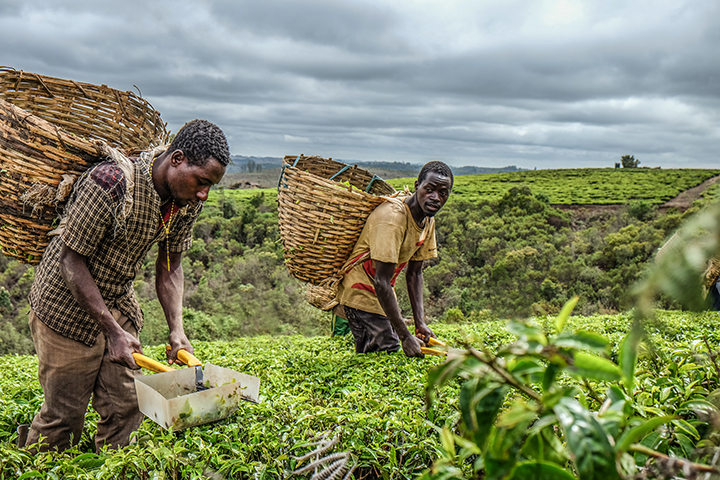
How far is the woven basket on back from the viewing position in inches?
167

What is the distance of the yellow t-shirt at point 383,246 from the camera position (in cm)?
399

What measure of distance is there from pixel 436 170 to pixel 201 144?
6.50ft

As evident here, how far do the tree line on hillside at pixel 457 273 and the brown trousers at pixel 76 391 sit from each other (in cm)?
902

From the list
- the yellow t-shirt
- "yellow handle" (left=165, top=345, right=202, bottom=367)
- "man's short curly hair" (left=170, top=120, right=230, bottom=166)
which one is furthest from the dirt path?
"yellow handle" (left=165, top=345, right=202, bottom=367)

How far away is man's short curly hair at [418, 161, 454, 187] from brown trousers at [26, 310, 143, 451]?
8.04 ft

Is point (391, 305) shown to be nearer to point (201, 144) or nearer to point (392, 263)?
point (392, 263)

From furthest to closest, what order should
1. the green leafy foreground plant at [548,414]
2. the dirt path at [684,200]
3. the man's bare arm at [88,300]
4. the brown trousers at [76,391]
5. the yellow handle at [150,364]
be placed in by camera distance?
the dirt path at [684,200] < the brown trousers at [76,391] < the man's bare arm at [88,300] < the yellow handle at [150,364] < the green leafy foreground plant at [548,414]

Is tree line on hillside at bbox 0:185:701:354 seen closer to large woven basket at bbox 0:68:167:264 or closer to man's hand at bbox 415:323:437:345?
man's hand at bbox 415:323:437:345

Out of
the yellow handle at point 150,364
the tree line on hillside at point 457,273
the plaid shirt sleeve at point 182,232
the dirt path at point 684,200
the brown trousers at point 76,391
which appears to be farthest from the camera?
the dirt path at point 684,200

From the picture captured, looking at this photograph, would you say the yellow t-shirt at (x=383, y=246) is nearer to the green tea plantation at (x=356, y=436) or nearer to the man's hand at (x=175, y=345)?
the green tea plantation at (x=356, y=436)

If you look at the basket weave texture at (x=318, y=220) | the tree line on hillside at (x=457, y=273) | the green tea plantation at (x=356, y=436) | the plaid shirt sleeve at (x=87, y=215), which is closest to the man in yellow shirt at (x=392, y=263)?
the basket weave texture at (x=318, y=220)

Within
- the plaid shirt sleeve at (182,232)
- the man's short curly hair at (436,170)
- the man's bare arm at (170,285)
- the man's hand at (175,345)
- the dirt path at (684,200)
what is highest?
the dirt path at (684,200)

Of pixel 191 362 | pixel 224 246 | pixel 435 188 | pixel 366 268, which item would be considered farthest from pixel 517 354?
pixel 224 246

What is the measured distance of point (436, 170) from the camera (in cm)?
413
